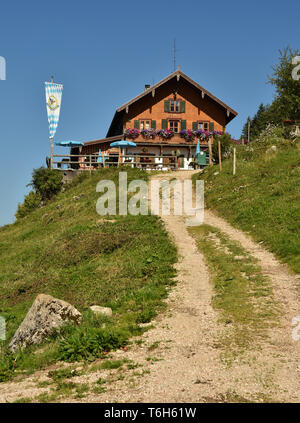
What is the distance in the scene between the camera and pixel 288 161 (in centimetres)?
2353

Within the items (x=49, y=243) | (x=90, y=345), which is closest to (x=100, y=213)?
(x=49, y=243)

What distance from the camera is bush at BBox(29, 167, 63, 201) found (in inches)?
1524

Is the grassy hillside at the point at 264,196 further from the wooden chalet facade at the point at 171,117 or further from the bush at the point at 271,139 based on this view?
the wooden chalet facade at the point at 171,117

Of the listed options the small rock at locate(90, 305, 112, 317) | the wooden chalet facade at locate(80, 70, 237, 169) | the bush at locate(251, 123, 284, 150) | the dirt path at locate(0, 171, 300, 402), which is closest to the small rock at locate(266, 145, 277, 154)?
the bush at locate(251, 123, 284, 150)

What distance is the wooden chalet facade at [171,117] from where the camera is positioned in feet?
158

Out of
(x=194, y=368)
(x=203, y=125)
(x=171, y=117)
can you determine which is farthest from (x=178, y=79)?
(x=194, y=368)

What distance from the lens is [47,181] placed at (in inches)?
1521

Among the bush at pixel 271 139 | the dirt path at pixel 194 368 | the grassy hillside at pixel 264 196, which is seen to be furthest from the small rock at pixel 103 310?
the bush at pixel 271 139

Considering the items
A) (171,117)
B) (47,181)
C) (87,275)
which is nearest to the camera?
(87,275)

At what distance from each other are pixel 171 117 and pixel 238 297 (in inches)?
1651

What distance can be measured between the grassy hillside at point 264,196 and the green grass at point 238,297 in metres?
1.30

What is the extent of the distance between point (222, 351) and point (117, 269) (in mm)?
7054

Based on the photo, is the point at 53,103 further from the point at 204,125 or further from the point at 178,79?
Result: the point at 204,125
